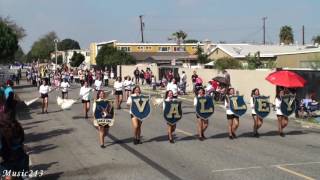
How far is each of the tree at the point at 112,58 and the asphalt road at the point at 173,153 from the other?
61.8 m

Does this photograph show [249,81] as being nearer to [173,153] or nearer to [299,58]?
[299,58]

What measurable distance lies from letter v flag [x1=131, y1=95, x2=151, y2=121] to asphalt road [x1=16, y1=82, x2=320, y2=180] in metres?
0.81

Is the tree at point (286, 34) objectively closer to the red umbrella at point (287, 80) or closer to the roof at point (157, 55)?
the roof at point (157, 55)

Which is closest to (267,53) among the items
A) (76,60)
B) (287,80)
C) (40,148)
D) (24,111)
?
(24,111)

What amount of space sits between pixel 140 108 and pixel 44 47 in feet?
534

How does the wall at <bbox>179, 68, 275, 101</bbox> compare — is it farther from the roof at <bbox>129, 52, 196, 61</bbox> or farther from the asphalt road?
the roof at <bbox>129, 52, 196, 61</bbox>

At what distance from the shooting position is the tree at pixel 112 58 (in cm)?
8444

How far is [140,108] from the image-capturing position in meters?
16.9

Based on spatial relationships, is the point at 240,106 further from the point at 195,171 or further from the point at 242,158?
the point at 195,171

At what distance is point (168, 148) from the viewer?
52.1ft

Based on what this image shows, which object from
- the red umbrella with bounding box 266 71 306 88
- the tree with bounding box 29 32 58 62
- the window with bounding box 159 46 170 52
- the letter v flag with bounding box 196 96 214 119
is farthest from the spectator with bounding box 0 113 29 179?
the tree with bounding box 29 32 58 62

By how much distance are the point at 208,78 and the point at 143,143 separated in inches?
1071

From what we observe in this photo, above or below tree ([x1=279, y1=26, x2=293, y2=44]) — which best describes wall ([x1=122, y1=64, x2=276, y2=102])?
below

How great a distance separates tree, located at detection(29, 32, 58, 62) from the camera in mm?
173250
